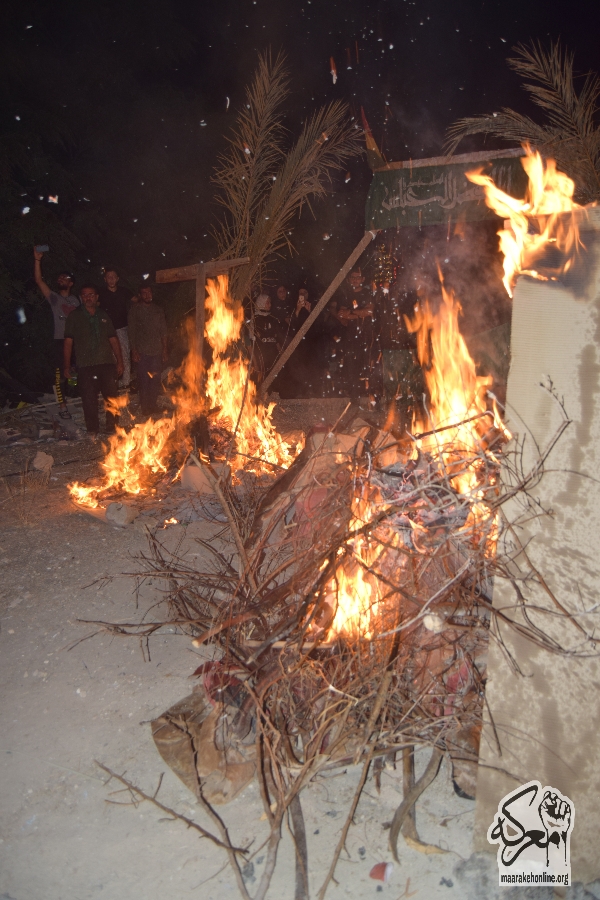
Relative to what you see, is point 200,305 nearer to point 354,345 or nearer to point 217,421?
point 217,421

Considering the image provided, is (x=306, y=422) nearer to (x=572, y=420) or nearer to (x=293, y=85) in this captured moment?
(x=572, y=420)

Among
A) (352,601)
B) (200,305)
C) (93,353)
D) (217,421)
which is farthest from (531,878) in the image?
(93,353)

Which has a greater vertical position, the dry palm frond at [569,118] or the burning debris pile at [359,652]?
the dry palm frond at [569,118]

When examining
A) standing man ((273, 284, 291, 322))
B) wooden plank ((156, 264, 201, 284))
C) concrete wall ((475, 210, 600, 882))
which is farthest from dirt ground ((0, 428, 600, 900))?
standing man ((273, 284, 291, 322))

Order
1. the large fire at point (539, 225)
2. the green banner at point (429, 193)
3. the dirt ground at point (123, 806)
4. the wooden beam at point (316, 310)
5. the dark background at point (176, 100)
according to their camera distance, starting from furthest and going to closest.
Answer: the dark background at point (176, 100) → the wooden beam at point (316, 310) → the green banner at point (429, 193) → the dirt ground at point (123, 806) → the large fire at point (539, 225)

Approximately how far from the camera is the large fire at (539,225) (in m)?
1.67

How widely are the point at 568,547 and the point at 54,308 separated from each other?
25.6 ft

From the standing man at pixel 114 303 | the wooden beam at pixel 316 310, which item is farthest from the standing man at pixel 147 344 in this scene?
the wooden beam at pixel 316 310

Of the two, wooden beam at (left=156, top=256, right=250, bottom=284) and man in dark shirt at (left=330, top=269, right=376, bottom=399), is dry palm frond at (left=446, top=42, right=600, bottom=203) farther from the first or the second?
man in dark shirt at (left=330, top=269, right=376, bottom=399)

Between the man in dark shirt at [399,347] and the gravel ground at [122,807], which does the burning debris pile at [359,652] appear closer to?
the gravel ground at [122,807]

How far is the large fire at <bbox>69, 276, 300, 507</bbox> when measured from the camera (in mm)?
5609

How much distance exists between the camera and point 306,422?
8.02 meters

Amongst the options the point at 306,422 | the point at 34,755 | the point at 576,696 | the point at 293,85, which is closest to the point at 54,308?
the point at 306,422

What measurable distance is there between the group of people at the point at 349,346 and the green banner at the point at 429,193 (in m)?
1.01
